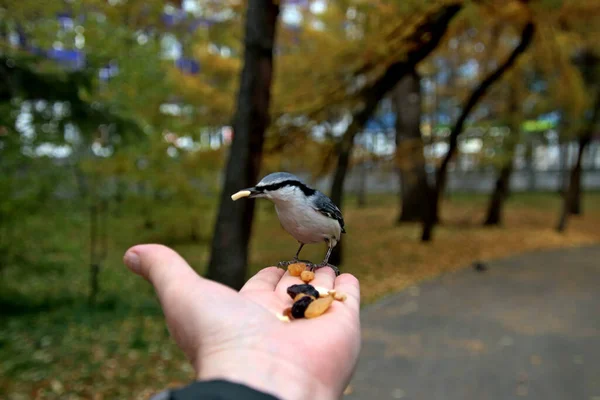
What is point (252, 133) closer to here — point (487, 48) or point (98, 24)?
point (98, 24)

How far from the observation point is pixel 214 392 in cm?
112

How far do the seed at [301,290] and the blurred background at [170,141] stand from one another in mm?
224

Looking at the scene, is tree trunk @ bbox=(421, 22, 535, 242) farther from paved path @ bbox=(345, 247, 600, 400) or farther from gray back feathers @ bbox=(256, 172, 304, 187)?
gray back feathers @ bbox=(256, 172, 304, 187)

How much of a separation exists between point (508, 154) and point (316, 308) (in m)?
12.7

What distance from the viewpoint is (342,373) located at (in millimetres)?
1553

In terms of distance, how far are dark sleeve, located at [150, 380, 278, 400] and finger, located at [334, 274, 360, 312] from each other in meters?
0.66

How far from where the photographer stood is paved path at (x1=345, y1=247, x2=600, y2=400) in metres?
4.71

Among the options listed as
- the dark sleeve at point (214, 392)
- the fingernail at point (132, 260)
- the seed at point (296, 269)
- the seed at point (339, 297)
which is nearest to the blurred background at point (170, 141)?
the seed at point (296, 269)

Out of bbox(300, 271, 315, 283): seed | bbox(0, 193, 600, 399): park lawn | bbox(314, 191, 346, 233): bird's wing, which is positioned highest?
bbox(314, 191, 346, 233): bird's wing

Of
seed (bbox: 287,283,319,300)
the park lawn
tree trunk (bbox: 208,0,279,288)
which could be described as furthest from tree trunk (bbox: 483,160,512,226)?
seed (bbox: 287,283,319,300)

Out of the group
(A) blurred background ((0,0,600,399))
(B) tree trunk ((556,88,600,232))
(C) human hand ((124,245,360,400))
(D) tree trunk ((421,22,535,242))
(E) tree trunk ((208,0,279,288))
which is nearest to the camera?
(C) human hand ((124,245,360,400))

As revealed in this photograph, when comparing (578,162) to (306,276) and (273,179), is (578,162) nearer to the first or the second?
(306,276)

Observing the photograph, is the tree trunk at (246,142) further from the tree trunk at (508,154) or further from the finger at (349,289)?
the tree trunk at (508,154)

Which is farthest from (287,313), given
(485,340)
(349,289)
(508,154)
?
(508,154)
